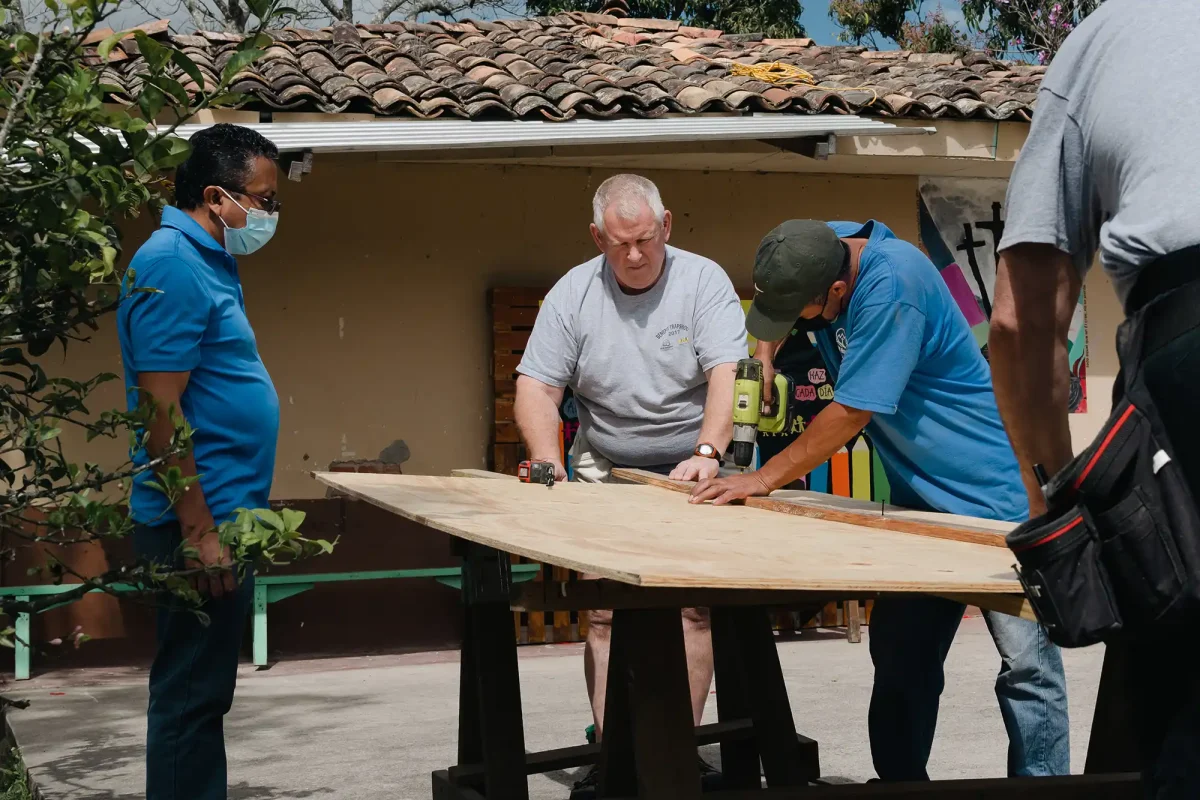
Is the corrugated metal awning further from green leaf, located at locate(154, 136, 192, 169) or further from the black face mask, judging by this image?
green leaf, located at locate(154, 136, 192, 169)

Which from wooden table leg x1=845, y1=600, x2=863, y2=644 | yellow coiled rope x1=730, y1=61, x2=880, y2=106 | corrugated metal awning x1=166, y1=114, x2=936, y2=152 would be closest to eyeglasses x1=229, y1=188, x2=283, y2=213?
corrugated metal awning x1=166, y1=114, x2=936, y2=152

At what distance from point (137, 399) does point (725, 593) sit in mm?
1692

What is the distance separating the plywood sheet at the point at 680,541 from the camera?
93.1 inches

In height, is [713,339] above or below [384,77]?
below

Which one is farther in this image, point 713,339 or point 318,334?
point 318,334

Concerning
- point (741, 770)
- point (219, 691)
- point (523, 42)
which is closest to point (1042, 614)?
point (219, 691)

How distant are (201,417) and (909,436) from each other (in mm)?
1976

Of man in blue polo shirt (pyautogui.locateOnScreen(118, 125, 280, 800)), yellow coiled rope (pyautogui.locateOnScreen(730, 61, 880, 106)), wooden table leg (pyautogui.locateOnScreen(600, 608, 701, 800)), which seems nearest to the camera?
wooden table leg (pyautogui.locateOnScreen(600, 608, 701, 800))

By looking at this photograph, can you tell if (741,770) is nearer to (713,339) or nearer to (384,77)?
(713,339)

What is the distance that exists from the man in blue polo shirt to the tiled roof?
3380 mm

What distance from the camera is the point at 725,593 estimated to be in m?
2.69

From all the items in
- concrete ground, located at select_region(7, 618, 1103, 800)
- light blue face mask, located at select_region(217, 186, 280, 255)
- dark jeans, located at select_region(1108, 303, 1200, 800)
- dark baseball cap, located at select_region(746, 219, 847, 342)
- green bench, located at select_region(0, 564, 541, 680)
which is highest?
light blue face mask, located at select_region(217, 186, 280, 255)

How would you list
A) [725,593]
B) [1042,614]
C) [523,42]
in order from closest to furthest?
[1042,614]
[725,593]
[523,42]

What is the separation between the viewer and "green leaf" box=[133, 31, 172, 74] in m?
2.65
